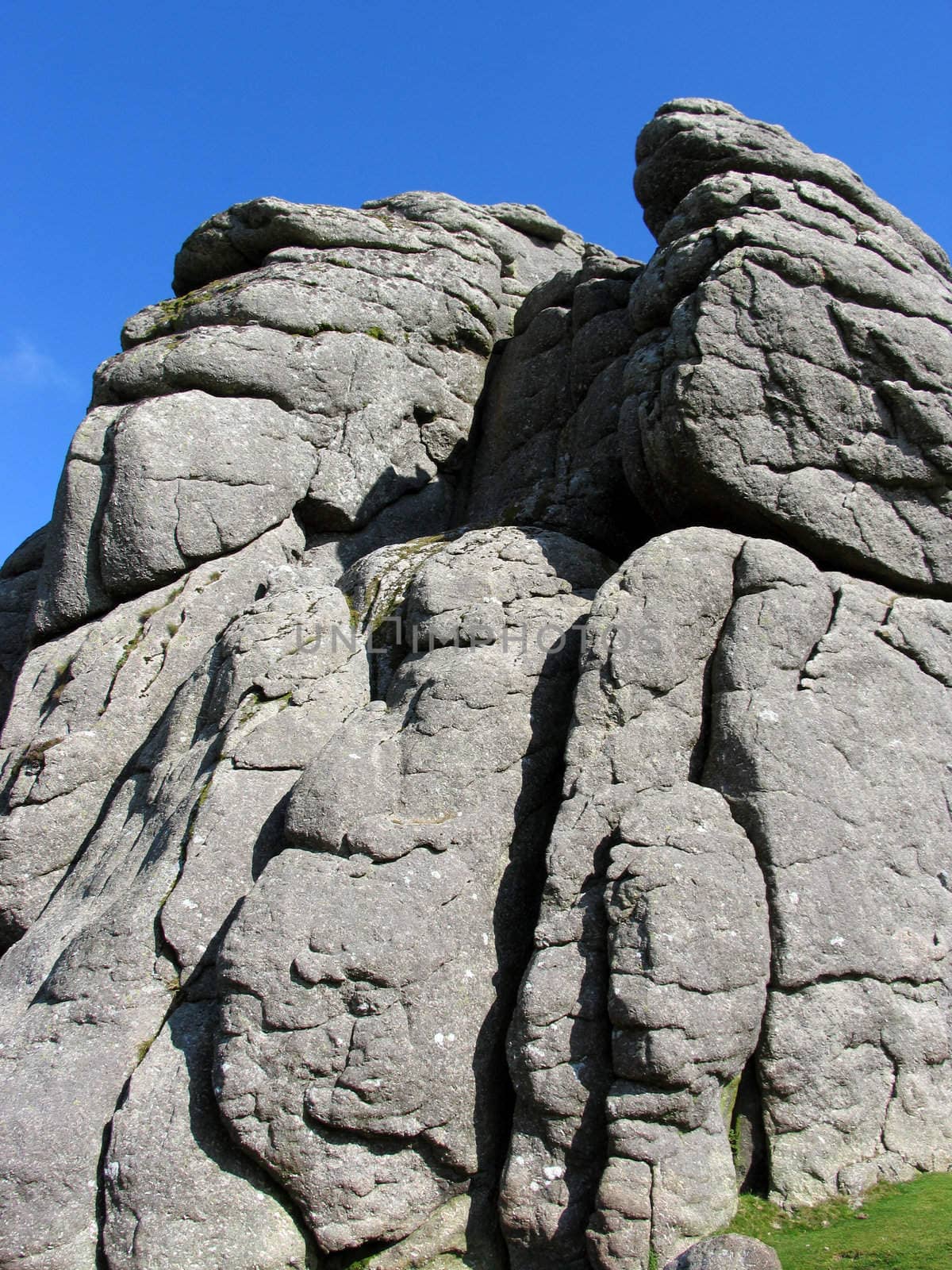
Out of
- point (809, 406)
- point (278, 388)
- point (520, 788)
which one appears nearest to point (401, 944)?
point (520, 788)

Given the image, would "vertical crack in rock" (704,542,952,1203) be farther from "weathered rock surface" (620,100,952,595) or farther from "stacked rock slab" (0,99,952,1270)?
"weathered rock surface" (620,100,952,595)

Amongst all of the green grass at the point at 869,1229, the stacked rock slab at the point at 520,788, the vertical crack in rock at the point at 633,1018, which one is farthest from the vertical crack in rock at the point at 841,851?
the vertical crack in rock at the point at 633,1018

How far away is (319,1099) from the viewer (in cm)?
953

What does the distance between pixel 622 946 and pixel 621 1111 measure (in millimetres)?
1380

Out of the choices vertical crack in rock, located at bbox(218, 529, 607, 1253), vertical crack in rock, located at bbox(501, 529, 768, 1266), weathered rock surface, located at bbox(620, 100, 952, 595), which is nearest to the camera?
vertical crack in rock, located at bbox(501, 529, 768, 1266)

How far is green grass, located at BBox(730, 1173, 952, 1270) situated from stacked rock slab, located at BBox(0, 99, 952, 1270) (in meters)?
0.22

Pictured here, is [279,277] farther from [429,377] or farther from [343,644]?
[343,644]

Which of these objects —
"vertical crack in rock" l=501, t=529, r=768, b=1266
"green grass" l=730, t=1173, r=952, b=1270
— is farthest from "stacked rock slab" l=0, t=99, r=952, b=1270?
"green grass" l=730, t=1173, r=952, b=1270

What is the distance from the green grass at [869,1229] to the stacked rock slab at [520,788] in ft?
0.73

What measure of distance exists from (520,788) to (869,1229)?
17.1 ft

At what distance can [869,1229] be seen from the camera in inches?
347

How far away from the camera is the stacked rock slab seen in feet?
30.9

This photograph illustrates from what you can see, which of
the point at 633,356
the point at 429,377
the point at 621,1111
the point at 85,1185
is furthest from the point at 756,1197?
the point at 429,377

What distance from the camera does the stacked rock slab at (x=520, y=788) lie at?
943 centimetres
